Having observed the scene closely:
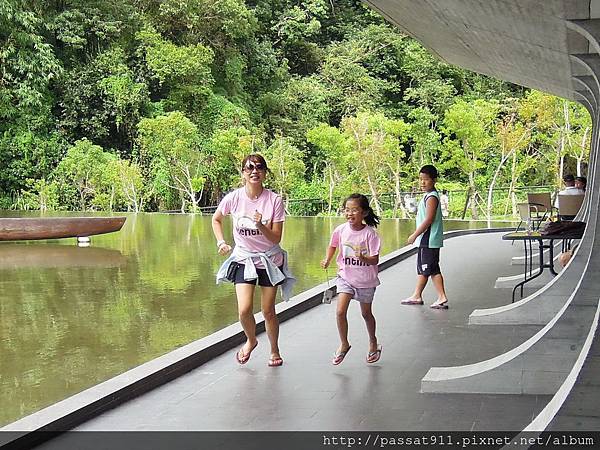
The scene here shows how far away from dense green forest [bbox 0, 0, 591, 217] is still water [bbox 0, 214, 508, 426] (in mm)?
11706

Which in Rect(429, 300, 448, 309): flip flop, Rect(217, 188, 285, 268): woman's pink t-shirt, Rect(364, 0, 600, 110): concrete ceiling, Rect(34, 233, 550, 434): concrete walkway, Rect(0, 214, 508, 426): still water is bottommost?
Rect(0, 214, 508, 426): still water

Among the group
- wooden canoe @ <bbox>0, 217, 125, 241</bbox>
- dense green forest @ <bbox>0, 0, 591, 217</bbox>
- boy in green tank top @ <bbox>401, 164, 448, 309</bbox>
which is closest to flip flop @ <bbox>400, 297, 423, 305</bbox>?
boy in green tank top @ <bbox>401, 164, 448, 309</bbox>

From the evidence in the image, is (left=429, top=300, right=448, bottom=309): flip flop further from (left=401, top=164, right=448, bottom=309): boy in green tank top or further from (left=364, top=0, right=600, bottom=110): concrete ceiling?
(left=364, top=0, right=600, bottom=110): concrete ceiling

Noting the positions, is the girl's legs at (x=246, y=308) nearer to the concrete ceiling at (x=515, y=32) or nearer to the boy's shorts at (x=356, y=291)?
the boy's shorts at (x=356, y=291)

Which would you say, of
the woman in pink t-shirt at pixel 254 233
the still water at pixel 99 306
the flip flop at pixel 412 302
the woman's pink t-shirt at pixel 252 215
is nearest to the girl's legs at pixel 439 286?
the flip flop at pixel 412 302

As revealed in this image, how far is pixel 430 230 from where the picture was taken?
23.3ft

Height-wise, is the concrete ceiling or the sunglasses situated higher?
the concrete ceiling

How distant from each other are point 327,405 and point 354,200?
1290 mm

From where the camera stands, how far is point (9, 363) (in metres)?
5.75

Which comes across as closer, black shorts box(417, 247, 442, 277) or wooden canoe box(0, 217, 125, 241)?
black shorts box(417, 247, 442, 277)

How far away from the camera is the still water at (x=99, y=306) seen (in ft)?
17.8

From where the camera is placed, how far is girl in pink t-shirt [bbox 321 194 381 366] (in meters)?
4.90

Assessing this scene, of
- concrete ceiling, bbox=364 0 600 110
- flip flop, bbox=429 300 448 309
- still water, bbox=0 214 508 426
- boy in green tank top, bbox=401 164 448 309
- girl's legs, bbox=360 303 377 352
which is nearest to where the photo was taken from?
girl's legs, bbox=360 303 377 352

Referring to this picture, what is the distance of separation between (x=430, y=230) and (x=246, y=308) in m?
2.61
